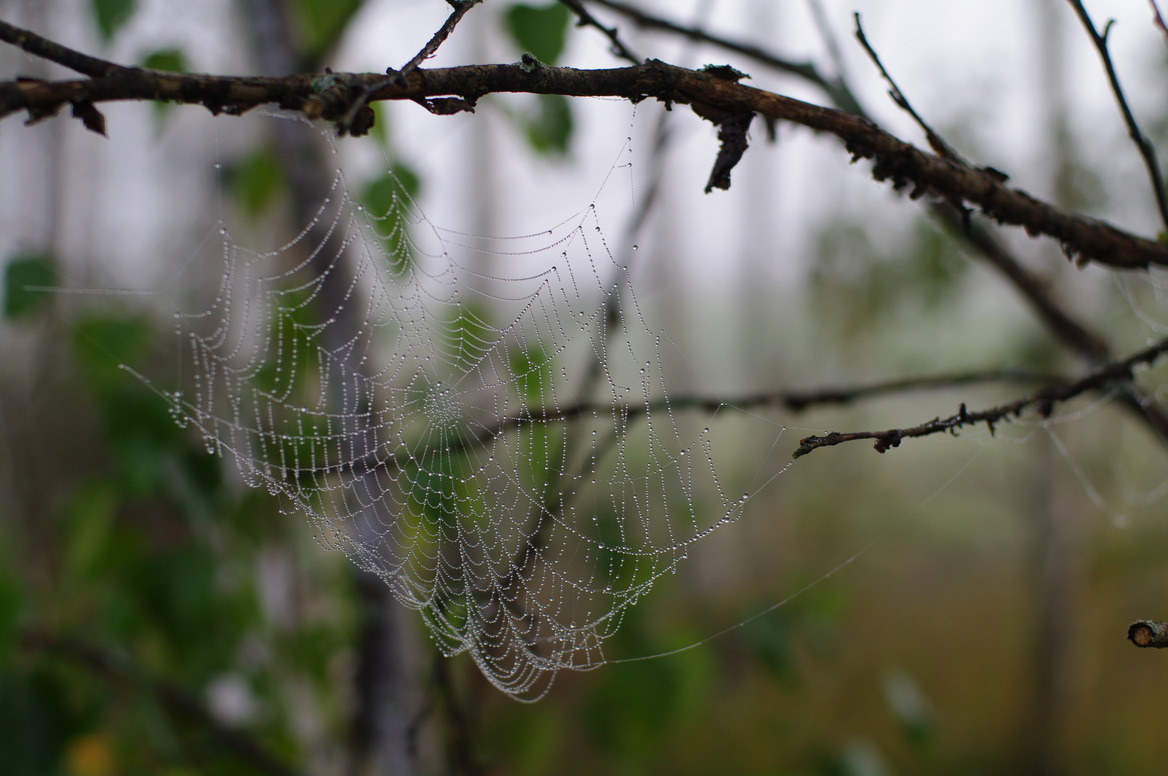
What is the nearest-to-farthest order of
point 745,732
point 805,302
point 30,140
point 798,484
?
1. point 30,140
2. point 745,732
3. point 805,302
4. point 798,484

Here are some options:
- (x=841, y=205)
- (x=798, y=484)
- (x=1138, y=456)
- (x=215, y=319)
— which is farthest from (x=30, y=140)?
(x=1138, y=456)

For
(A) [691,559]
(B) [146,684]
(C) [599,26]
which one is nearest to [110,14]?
(C) [599,26]

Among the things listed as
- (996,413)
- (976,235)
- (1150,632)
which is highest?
(976,235)

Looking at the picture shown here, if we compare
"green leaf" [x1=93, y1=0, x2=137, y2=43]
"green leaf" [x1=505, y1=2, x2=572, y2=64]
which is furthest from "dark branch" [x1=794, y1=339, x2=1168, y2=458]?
"green leaf" [x1=93, y1=0, x2=137, y2=43]

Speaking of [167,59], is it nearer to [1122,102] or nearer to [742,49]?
[742,49]

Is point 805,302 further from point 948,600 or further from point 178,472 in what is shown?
point 178,472

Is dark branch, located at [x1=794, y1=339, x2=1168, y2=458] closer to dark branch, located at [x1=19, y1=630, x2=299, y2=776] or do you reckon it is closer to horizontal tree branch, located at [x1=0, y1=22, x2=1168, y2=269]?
horizontal tree branch, located at [x1=0, y1=22, x2=1168, y2=269]

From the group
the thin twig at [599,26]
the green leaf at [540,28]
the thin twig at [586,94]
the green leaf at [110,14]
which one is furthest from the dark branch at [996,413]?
the green leaf at [110,14]
